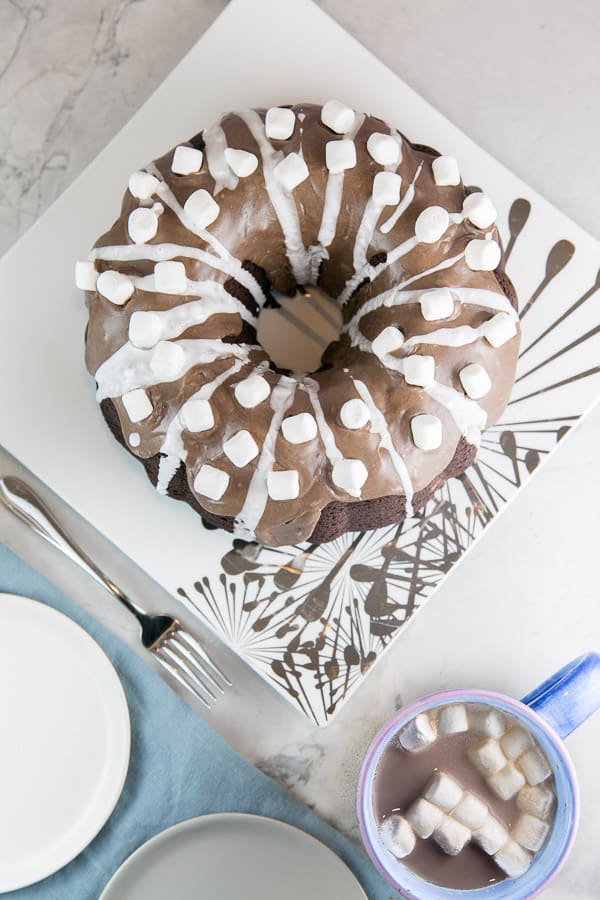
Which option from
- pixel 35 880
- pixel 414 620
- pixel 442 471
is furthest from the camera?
pixel 414 620

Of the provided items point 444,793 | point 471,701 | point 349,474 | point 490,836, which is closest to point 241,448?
point 349,474

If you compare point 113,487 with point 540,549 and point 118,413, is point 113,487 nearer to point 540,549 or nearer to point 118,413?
point 118,413

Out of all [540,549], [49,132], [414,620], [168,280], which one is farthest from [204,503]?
[49,132]

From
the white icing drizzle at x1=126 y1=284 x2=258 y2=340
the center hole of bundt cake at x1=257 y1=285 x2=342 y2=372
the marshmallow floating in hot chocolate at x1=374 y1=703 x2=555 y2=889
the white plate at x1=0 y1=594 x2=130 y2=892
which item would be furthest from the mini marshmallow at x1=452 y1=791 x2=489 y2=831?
the white icing drizzle at x1=126 y1=284 x2=258 y2=340

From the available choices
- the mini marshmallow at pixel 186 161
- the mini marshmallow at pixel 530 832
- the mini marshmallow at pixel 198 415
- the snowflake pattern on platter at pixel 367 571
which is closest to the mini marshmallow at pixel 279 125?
the mini marshmallow at pixel 186 161

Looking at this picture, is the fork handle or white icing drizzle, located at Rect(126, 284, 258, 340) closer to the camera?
white icing drizzle, located at Rect(126, 284, 258, 340)

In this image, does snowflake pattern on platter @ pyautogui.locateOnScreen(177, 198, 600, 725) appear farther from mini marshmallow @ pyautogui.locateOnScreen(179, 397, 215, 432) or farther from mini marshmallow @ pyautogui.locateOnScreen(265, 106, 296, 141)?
mini marshmallow @ pyautogui.locateOnScreen(265, 106, 296, 141)
